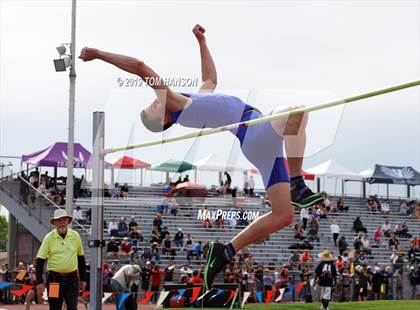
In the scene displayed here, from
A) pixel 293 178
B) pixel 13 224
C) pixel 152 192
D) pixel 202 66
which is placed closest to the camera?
pixel 293 178

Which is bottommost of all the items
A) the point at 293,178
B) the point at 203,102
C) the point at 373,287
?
the point at 373,287

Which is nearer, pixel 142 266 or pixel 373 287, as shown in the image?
pixel 142 266

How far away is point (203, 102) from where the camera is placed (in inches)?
248

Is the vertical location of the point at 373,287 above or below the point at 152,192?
below

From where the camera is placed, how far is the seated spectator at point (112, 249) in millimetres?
17234

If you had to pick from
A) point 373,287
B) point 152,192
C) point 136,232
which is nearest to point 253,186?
point 152,192

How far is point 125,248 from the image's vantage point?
17.3m

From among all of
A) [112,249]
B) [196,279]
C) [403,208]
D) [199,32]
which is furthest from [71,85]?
[199,32]

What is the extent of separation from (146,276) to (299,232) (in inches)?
128

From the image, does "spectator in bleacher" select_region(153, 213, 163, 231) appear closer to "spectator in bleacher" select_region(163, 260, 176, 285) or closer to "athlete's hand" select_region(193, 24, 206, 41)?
"spectator in bleacher" select_region(163, 260, 176, 285)

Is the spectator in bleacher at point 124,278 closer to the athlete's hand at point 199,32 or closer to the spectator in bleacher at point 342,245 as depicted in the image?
the spectator in bleacher at point 342,245

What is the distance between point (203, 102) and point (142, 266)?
38.4ft

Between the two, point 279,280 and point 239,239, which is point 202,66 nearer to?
point 239,239

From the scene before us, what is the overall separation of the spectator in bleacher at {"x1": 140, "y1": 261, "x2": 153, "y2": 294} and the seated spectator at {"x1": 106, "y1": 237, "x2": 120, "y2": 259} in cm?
61
